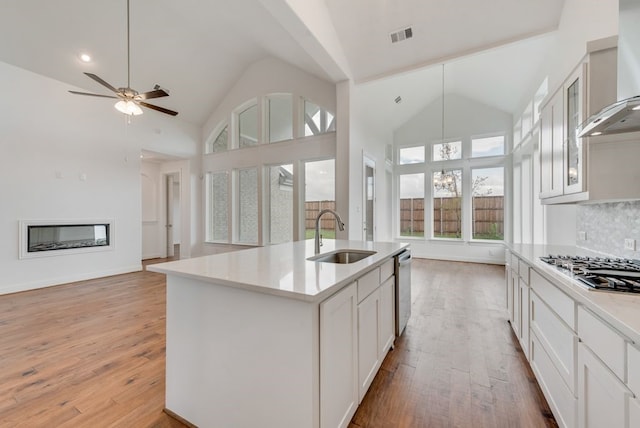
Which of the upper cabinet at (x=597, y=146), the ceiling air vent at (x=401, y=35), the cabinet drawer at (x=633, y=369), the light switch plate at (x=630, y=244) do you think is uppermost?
the ceiling air vent at (x=401, y=35)

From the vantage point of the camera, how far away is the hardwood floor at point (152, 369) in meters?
1.63

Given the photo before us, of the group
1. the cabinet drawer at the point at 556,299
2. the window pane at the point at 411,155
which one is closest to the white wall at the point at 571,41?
the cabinet drawer at the point at 556,299

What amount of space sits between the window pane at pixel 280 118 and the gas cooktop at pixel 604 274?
199 inches

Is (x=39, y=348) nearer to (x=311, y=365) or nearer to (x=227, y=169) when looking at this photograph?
(x=311, y=365)

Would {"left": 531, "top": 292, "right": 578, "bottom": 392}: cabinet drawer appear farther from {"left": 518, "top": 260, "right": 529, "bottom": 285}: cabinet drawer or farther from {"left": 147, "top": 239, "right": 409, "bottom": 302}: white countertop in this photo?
{"left": 147, "top": 239, "right": 409, "bottom": 302}: white countertop

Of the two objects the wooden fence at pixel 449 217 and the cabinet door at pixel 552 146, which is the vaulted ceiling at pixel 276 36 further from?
the wooden fence at pixel 449 217

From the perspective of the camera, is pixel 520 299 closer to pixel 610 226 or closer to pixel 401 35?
pixel 610 226

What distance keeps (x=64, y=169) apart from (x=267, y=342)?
559cm

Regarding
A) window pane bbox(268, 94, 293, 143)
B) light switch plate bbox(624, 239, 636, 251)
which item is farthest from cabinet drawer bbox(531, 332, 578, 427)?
window pane bbox(268, 94, 293, 143)

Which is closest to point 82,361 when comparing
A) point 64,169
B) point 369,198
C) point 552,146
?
point 64,169

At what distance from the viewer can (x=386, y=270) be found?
2166 mm

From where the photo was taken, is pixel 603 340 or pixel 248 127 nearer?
pixel 603 340

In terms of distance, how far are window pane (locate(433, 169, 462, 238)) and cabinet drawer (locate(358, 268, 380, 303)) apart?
564 centimetres

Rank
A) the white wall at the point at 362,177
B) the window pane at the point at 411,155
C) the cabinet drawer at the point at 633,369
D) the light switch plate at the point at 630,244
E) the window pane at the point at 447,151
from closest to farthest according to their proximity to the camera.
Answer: the cabinet drawer at the point at 633,369 < the light switch plate at the point at 630,244 < the white wall at the point at 362,177 < the window pane at the point at 447,151 < the window pane at the point at 411,155
